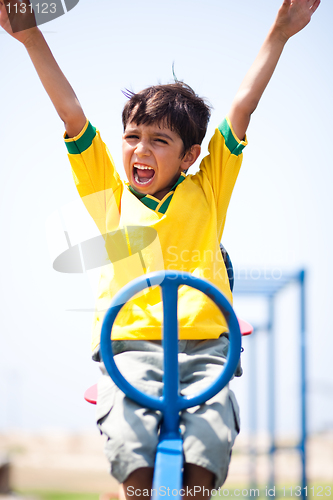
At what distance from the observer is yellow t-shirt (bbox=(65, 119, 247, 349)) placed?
1.26 metres

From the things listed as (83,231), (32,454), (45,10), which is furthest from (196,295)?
(32,454)

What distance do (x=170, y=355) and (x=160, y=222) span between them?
439 mm

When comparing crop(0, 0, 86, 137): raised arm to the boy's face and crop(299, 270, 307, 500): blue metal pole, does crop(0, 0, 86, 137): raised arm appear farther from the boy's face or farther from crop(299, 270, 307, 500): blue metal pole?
crop(299, 270, 307, 500): blue metal pole

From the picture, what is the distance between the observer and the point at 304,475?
144 inches

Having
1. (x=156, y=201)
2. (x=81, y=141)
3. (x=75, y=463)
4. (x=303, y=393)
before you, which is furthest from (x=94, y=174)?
(x=75, y=463)

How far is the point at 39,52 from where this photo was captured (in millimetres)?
1413

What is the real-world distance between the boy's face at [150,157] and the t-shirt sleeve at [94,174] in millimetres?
61

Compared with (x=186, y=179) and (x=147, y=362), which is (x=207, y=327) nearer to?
(x=147, y=362)

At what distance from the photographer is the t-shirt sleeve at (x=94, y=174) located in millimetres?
1474

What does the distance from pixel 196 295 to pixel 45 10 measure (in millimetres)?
1004

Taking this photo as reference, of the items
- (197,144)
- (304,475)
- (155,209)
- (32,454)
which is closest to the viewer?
(155,209)

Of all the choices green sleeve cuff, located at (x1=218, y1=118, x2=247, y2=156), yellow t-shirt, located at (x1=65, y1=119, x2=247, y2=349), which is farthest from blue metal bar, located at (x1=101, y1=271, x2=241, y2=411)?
green sleeve cuff, located at (x1=218, y1=118, x2=247, y2=156)

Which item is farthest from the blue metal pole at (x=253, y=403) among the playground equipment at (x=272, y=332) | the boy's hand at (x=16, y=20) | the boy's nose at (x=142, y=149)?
the boy's hand at (x=16, y=20)
